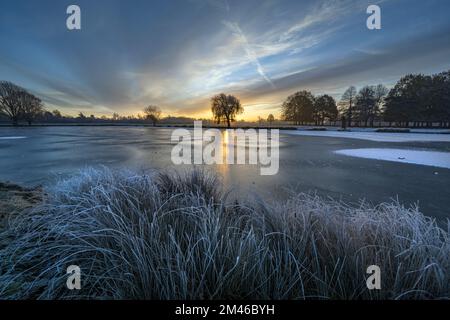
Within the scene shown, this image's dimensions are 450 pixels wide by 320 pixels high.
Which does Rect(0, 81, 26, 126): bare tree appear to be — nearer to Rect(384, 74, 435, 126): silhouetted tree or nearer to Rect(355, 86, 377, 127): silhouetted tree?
Rect(355, 86, 377, 127): silhouetted tree

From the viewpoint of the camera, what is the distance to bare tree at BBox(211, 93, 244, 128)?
6644 centimetres

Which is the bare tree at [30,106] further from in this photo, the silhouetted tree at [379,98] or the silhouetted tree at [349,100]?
the silhouetted tree at [379,98]

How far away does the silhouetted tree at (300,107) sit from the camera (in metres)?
75.3

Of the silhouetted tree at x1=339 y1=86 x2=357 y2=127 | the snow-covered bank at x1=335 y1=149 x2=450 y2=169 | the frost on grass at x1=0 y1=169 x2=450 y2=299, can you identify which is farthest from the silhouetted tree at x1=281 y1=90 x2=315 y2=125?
the frost on grass at x1=0 y1=169 x2=450 y2=299

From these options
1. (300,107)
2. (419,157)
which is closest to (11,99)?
(419,157)

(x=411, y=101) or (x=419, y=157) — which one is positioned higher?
(x=411, y=101)

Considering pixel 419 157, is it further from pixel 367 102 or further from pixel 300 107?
pixel 300 107

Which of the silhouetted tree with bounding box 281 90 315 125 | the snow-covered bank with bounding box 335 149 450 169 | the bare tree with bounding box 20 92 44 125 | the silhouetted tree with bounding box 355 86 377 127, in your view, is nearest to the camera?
the snow-covered bank with bounding box 335 149 450 169

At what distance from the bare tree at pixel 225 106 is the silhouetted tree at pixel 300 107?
22324mm

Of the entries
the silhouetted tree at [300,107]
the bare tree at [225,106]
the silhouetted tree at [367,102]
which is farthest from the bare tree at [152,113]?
the silhouetted tree at [367,102]

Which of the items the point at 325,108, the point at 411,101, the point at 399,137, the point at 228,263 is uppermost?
the point at 325,108

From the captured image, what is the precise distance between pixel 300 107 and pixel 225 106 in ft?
96.1

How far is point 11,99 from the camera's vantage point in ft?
185

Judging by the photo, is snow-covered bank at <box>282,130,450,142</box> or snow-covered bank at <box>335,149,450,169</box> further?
snow-covered bank at <box>282,130,450,142</box>
